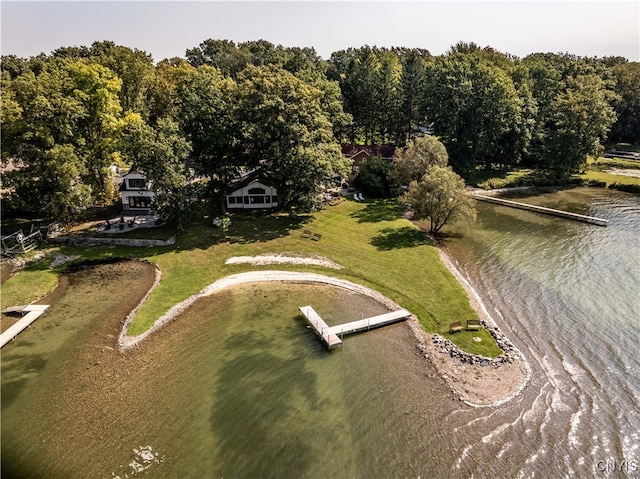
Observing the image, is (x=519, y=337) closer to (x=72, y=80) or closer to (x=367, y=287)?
(x=367, y=287)

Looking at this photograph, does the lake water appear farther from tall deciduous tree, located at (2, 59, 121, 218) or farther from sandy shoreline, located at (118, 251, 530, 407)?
tall deciduous tree, located at (2, 59, 121, 218)

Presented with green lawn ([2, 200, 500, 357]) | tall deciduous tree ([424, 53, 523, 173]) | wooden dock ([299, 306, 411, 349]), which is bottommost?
wooden dock ([299, 306, 411, 349])

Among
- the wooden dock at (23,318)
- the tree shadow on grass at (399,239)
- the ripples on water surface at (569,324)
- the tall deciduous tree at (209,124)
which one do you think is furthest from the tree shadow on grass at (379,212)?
the wooden dock at (23,318)

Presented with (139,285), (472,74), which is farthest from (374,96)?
(139,285)

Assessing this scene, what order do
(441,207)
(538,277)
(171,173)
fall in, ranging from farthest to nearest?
(441,207) → (171,173) → (538,277)

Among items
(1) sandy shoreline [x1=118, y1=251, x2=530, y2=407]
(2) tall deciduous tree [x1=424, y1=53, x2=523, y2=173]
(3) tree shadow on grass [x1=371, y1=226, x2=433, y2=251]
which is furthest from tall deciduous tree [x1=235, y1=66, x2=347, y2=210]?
(2) tall deciduous tree [x1=424, y1=53, x2=523, y2=173]

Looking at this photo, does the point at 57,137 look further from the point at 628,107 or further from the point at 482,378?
the point at 628,107
